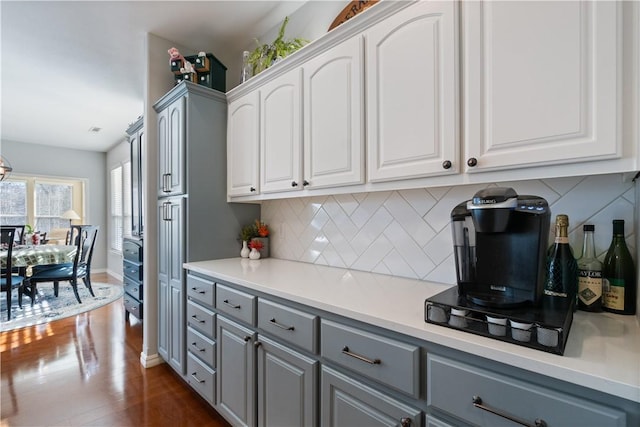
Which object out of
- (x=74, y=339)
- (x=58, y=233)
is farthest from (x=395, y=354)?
(x=58, y=233)

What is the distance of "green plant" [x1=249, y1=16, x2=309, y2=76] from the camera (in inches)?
79.4

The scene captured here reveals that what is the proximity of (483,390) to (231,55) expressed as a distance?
10.4 feet

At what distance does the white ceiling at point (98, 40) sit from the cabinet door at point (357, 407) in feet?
8.07

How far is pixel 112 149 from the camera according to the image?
6.44 meters

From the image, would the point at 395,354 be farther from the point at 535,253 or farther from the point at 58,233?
the point at 58,233

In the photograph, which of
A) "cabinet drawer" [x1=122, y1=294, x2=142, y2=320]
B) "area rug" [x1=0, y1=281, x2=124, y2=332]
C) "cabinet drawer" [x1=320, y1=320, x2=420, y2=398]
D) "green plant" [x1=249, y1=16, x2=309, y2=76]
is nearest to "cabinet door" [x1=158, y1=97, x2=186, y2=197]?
"green plant" [x1=249, y1=16, x2=309, y2=76]

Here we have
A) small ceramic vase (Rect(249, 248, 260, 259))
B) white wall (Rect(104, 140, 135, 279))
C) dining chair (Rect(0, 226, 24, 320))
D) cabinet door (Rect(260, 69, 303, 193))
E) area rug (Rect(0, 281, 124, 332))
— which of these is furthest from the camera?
white wall (Rect(104, 140, 135, 279))

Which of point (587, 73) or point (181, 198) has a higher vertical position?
point (587, 73)

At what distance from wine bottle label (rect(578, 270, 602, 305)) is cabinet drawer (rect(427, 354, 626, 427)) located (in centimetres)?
51

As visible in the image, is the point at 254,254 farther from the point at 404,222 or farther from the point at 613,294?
the point at 613,294

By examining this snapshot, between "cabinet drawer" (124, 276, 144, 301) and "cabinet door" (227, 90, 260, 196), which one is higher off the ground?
"cabinet door" (227, 90, 260, 196)

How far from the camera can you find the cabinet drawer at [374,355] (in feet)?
3.08

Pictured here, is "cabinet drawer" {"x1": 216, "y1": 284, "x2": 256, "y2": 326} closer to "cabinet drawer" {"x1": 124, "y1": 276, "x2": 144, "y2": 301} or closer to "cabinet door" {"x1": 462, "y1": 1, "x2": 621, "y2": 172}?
"cabinet door" {"x1": 462, "y1": 1, "x2": 621, "y2": 172}

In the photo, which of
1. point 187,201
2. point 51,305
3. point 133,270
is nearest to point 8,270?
point 51,305
